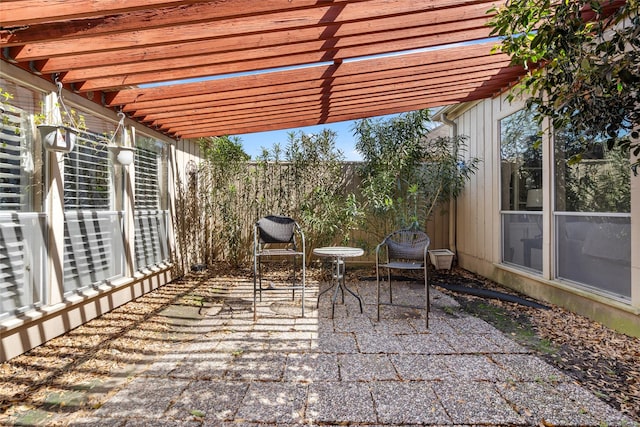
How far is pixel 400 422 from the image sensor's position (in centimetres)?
174

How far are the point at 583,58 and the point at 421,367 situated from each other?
2.17 metres

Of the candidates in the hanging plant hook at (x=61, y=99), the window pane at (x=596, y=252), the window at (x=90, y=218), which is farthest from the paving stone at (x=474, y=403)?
the hanging plant hook at (x=61, y=99)

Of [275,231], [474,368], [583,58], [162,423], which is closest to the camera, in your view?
[162,423]

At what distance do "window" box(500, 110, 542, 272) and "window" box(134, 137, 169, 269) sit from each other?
468cm

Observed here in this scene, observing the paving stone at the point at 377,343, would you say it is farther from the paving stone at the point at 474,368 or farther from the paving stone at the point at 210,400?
the paving stone at the point at 210,400

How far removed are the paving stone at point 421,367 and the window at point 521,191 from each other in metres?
2.43

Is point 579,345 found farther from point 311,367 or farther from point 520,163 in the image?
point 520,163

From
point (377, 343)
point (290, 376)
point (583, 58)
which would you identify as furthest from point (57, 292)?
point (583, 58)

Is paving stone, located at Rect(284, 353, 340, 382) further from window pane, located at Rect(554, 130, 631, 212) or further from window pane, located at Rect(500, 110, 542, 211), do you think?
window pane, located at Rect(500, 110, 542, 211)

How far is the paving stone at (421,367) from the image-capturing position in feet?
7.29

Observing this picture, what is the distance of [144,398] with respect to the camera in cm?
196

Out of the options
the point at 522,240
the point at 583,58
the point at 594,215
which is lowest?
the point at 522,240

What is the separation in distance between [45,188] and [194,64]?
4.98 ft

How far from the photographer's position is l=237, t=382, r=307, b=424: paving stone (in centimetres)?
178
